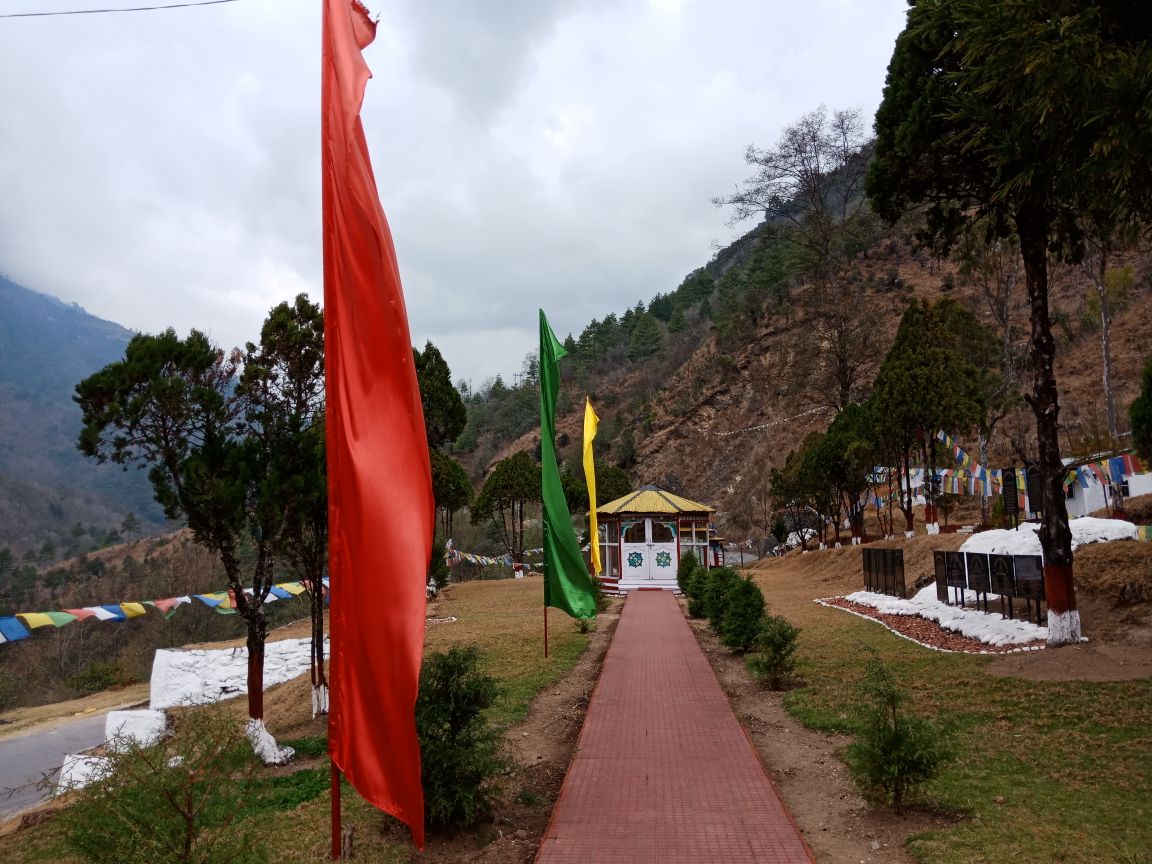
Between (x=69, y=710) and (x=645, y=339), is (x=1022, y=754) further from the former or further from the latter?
(x=645, y=339)

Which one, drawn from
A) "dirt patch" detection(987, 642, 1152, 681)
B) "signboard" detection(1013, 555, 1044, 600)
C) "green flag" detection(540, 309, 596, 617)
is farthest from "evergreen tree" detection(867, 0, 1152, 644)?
"green flag" detection(540, 309, 596, 617)

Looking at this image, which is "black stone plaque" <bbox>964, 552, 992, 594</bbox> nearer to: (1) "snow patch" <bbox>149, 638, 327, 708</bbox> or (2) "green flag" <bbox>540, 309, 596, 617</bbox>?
(2) "green flag" <bbox>540, 309, 596, 617</bbox>

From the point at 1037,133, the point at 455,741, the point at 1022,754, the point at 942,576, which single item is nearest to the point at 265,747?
the point at 455,741

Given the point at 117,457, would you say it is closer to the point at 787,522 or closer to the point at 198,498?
the point at 198,498

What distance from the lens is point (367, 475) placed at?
3.59 metres

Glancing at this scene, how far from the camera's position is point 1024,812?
4.89 m

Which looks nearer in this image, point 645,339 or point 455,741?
point 455,741

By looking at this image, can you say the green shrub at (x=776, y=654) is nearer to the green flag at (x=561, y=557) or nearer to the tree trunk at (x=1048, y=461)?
the green flag at (x=561, y=557)

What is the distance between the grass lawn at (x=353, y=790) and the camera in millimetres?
4797

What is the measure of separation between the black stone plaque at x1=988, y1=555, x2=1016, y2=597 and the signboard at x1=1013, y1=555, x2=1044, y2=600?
17 cm

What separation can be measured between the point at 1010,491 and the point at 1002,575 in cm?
997

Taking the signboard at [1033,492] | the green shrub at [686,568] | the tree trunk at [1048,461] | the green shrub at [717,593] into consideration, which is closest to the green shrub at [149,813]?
the tree trunk at [1048,461]

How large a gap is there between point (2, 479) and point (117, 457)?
102834mm

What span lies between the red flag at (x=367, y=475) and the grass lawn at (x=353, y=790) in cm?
130
